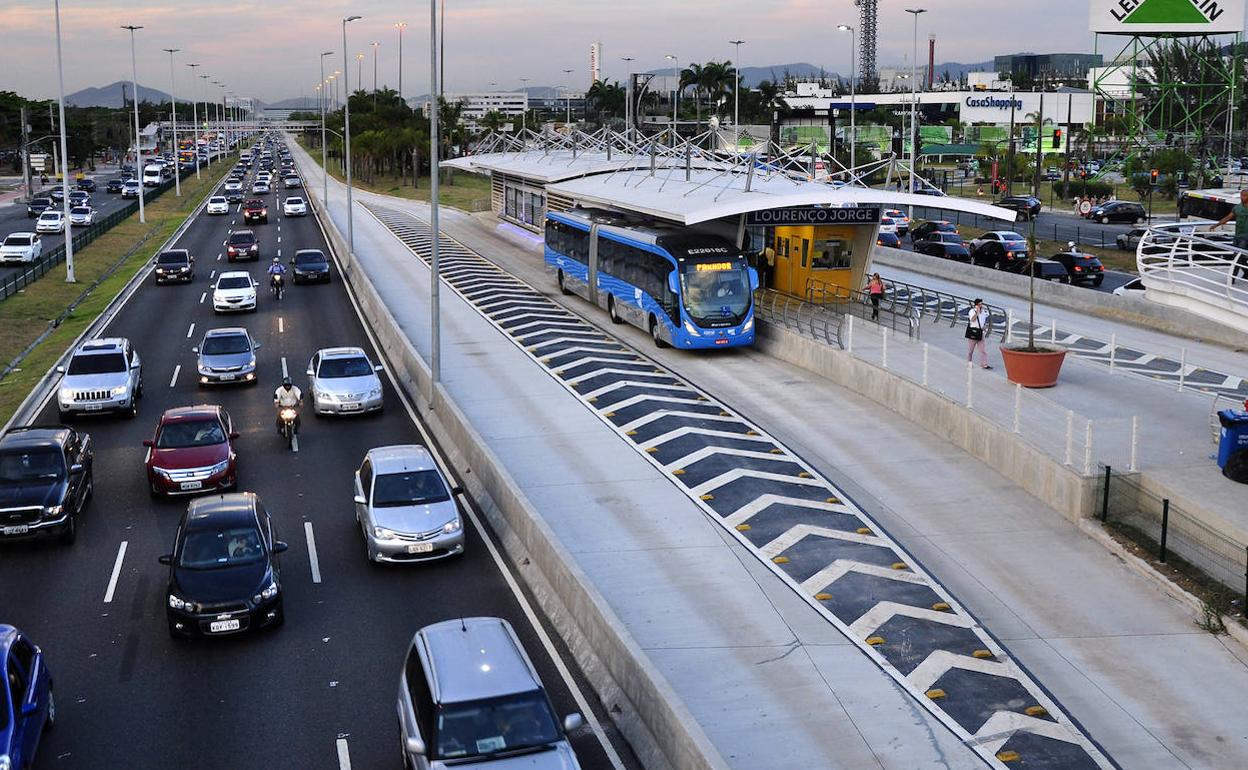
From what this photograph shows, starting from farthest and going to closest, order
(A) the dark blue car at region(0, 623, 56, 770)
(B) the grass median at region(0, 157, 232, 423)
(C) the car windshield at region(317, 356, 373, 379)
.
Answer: (B) the grass median at region(0, 157, 232, 423)
(C) the car windshield at region(317, 356, 373, 379)
(A) the dark blue car at region(0, 623, 56, 770)

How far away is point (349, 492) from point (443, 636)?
1073 cm

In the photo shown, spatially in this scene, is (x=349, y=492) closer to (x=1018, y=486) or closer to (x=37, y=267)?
(x=1018, y=486)

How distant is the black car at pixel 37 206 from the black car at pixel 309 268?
43182 millimetres

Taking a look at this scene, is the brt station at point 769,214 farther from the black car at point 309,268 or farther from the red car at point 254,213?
the red car at point 254,213

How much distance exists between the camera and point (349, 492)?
78.7ft

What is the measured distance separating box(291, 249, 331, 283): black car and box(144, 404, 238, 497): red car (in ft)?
91.8

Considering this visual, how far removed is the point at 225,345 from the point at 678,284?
1219 centimetres

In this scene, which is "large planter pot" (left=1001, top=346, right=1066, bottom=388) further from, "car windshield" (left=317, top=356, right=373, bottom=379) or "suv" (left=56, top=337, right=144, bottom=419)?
"suv" (left=56, top=337, right=144, bottom=419)

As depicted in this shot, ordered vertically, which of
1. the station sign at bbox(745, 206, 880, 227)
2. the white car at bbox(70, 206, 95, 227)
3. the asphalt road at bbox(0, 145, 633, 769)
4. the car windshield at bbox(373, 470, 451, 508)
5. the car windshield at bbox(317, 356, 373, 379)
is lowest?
the asphalt road at bbox(0, 145, 633, 769)

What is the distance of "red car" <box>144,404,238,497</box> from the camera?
23234 mm

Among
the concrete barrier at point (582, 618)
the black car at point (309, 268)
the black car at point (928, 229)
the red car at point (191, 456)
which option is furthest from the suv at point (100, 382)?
the black car at point (928, 229)

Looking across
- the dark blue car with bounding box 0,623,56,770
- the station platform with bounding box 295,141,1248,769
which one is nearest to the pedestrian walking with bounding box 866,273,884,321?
the station platform with bounding box 295,141,1248,769

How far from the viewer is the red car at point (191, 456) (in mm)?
23234

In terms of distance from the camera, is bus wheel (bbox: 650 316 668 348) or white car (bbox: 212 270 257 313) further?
white car (bbox: 212 270 257 313)
